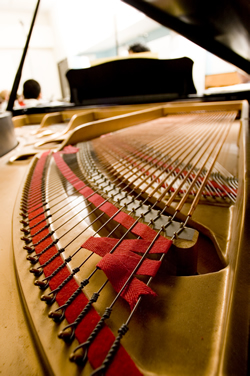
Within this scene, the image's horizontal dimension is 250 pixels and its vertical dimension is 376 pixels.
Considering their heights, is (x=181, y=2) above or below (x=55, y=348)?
above

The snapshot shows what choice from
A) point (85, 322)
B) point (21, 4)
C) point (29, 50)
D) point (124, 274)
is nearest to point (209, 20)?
point (124, 274)

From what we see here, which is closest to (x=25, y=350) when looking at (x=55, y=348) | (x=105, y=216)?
(x=55, y=348)

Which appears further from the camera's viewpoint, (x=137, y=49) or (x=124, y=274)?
(x=137, y=49)

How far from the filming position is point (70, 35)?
12047 mm

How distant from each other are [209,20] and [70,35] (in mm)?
13034

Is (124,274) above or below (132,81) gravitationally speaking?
below

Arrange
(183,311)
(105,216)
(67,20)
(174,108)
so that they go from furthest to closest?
(67,20) → (174,108) → (105,216) → (183,311)

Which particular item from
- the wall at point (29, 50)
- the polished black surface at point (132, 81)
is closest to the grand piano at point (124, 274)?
the polished black surface at point (132, 81)

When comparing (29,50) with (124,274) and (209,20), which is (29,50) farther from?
(124,274)

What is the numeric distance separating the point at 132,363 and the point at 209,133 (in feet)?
6.41

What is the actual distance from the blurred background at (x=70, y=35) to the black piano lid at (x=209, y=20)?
330 inches

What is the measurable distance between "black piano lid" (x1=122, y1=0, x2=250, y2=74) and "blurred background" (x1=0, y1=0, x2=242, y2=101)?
8.38m

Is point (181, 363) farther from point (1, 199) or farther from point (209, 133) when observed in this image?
point (209, 133)

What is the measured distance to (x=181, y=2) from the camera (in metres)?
1.35
